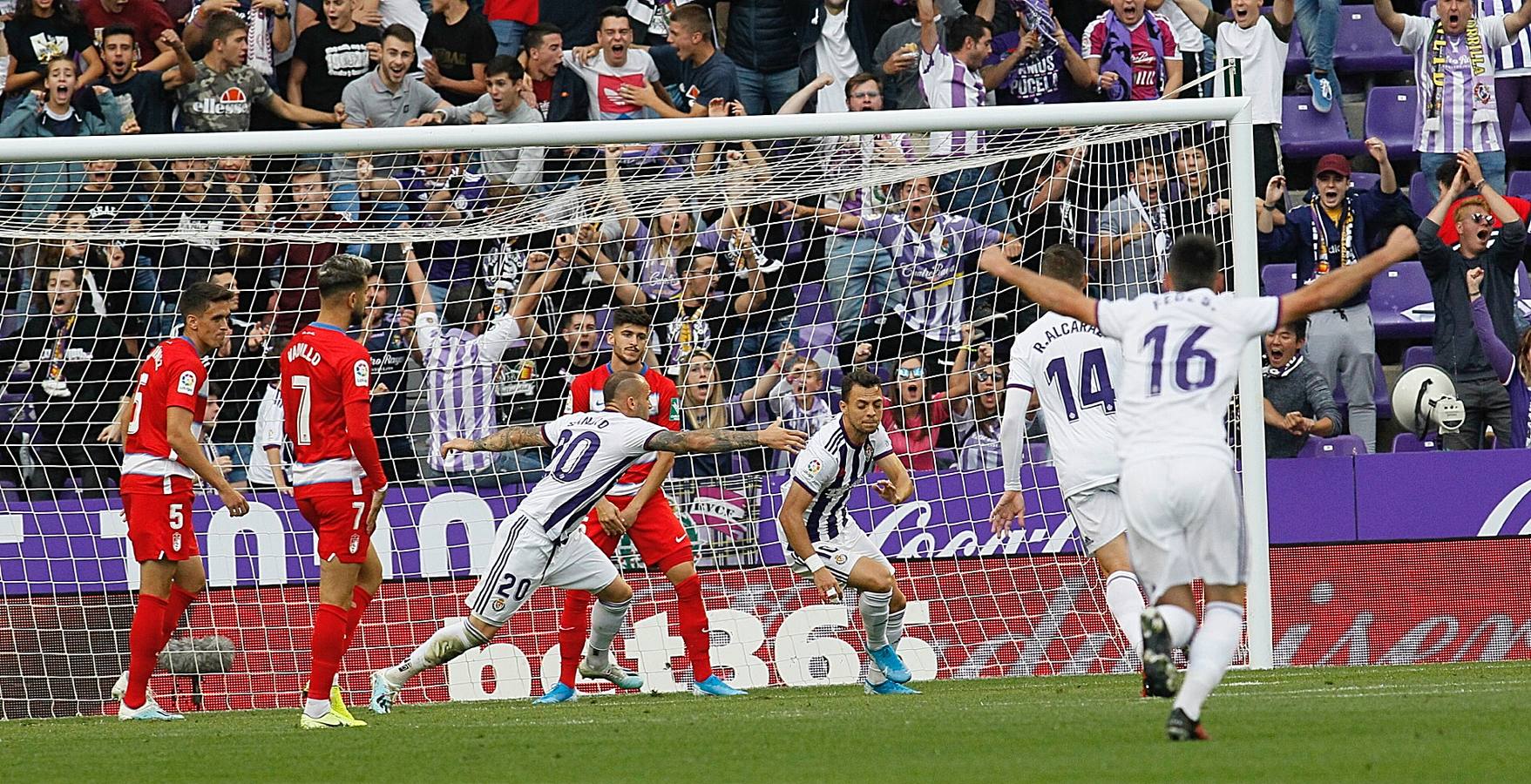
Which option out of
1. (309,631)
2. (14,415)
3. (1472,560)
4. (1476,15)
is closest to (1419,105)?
(1476,15)

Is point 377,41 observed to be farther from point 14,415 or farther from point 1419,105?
point 1419,105

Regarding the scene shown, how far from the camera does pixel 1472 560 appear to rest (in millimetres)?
11922

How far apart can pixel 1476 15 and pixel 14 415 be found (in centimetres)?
1179

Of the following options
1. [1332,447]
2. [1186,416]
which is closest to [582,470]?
[1186,416]

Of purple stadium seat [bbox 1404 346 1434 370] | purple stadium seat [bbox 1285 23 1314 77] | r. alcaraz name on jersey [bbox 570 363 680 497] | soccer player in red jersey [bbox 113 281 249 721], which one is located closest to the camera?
soccer player in red jersey [bbox 113 281 249 721]

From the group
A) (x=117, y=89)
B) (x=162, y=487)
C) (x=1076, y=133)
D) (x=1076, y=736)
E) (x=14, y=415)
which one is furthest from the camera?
(x=117, y=89)

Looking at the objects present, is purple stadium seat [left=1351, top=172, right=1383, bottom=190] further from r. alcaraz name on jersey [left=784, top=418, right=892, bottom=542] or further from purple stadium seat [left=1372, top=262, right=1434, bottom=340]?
r. alcaraz name on jersey [left=784, top=418, right=892, bottom=542]

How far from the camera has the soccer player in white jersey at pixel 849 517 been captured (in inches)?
408

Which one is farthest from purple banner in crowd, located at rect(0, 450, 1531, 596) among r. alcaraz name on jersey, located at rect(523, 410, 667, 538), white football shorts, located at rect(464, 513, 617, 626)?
r. alcaraz name on jersey, located at rect(523, 410, 667, 538)

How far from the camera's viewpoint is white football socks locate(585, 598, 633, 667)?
414 inches

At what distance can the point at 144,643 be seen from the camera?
9695 mm

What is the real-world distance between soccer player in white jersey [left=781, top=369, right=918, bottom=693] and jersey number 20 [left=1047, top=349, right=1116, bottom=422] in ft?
4.31

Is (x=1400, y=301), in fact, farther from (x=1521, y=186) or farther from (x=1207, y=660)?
(x=1207, y=660)

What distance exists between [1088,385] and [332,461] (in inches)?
145
